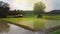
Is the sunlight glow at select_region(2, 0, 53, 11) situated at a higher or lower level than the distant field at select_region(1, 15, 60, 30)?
higher

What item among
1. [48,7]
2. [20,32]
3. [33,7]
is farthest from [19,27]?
[48,7]

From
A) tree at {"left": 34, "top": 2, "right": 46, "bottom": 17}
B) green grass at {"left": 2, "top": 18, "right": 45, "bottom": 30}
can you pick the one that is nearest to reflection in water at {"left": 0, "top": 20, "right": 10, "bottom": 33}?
green grass at {"left": 2, "top": 18, "right": 45, "bottom": 30}

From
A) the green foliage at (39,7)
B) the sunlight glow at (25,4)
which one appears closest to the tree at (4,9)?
the sunlight glow at (25,4)

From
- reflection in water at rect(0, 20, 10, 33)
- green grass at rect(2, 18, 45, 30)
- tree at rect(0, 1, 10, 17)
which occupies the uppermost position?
tree at rect(0, 1, 10, 17)

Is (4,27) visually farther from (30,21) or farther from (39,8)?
(39,8)

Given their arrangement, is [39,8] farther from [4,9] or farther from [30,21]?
[4,9]

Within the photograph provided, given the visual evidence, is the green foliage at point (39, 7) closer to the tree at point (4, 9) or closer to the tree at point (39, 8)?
the tree at point (39, 8)

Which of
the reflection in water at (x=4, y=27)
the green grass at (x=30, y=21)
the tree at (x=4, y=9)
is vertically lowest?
the reflection in water at (x=4, y=27)

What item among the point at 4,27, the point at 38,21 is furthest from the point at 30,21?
the point at 4,27

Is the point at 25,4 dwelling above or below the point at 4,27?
above

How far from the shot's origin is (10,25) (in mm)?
1349

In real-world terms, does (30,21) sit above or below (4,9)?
below

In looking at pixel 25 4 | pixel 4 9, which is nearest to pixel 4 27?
pixel 4 9

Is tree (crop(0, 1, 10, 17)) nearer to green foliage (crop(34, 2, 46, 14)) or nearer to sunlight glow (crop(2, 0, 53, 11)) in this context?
sunlight glow (crop(2, 0, 53, 11))
